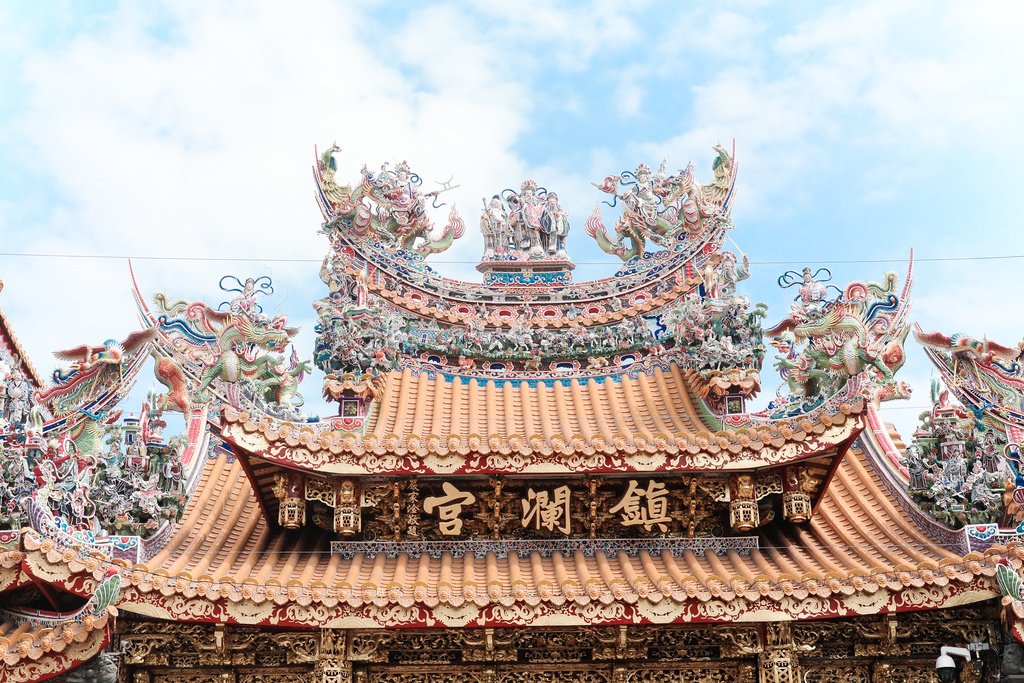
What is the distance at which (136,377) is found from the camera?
40.9 feet

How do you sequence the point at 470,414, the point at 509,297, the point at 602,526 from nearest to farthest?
the point at 602,526, the point at 470,414, the point at 509,297

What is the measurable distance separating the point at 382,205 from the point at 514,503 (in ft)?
18.3

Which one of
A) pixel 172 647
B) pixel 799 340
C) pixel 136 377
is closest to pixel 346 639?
pixel 172 647

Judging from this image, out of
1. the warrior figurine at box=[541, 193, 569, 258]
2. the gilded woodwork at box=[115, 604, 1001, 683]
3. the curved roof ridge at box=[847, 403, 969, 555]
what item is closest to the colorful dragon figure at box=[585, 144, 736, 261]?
the warrior figurine at box=[541, 193, 569, 258]

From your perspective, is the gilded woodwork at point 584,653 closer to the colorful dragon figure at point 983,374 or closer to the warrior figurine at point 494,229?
the colorful dragon figure at point 983,374

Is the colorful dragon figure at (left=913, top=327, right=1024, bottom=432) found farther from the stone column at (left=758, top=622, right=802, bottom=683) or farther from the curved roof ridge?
the stone column at (left=758, top=622, right=802, bottom=683)

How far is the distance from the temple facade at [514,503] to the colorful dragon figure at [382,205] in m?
0.90

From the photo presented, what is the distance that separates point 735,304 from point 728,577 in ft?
12.3

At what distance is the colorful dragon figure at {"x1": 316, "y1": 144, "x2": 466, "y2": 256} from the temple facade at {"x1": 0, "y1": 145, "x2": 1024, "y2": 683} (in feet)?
2.94

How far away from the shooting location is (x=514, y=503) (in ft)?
35.7

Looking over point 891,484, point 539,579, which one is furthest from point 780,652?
point 891,484

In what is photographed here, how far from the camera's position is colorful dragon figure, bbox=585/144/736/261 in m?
14.9

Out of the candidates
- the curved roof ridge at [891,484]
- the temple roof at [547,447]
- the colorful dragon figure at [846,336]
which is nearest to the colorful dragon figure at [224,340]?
the temple roof at [547,447]

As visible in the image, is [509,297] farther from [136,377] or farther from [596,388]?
[136,377]
